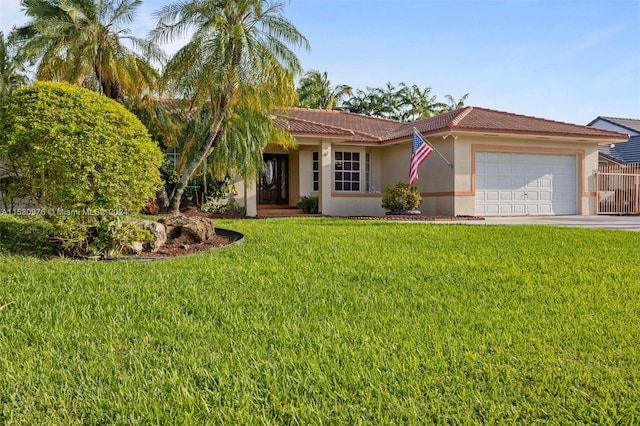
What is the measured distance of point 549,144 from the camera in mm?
20219

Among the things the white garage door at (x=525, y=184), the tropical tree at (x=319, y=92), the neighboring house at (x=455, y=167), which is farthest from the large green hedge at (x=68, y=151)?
the tropical tree at (x=319, y=92)

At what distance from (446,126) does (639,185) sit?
1170 centimetres

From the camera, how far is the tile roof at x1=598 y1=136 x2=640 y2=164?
30312 mm

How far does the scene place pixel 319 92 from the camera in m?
40.5

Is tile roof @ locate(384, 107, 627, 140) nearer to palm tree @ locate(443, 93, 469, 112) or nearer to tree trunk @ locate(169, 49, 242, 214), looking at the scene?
tree trunk @ locate(169, 49, 242, 214)

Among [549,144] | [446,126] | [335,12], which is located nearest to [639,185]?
[549,144]

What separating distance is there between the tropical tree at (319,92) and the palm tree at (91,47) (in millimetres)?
22532

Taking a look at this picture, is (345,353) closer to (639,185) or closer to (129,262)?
(129,262)

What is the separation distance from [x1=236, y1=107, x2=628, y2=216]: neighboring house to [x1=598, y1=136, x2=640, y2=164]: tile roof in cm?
1134

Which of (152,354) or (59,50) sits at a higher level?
(59,50)

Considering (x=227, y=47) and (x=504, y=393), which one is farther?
(x=227, y=47)

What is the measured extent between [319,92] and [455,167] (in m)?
24.3

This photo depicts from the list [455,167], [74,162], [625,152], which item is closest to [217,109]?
[74,162]

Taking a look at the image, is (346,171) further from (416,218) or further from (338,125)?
(416,218)
